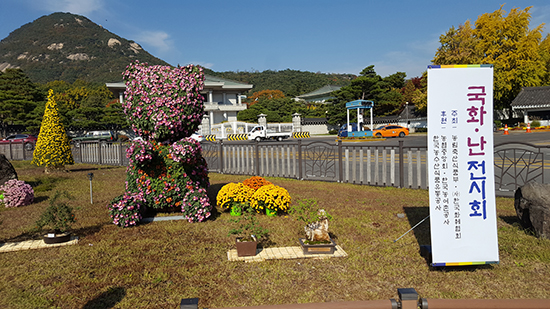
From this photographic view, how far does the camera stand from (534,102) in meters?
36.9

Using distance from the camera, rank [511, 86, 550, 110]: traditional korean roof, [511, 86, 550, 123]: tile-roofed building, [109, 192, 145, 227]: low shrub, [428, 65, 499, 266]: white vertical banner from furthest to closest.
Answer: [511, 86, 550, 123]: tile-roofed building, [511, 86, 550, 110]: traditional korean roof, [109, 192, 145, 227]: low shrub, [428, 65, 499, 266]: white vertical banner

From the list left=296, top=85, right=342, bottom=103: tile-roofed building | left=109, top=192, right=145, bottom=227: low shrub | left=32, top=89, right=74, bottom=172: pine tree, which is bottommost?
left=109, top=192, right=145, bottom=227: low shrub

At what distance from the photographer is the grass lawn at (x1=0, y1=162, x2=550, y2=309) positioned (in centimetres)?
355

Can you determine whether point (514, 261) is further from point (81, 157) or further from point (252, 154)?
point (81, 157)

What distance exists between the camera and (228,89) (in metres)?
53.4

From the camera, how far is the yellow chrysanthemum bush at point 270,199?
667 centimetres

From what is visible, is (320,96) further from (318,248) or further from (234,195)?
(318,248)

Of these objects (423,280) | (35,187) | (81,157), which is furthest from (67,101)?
→ (423,280)

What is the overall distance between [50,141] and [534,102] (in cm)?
4369

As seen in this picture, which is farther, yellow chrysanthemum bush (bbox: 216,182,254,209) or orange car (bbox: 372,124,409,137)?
orange car (bbox: 372,124,409,137)

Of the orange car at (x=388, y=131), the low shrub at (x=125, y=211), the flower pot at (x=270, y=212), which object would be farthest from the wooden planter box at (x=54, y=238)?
the orange car at (x=388, y=131)

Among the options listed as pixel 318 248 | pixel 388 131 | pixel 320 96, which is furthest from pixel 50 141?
pixel 320 96

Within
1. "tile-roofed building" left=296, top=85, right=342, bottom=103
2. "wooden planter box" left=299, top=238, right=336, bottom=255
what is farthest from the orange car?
"tile-roofed building" left=296, top=85, right=342, bottom=103

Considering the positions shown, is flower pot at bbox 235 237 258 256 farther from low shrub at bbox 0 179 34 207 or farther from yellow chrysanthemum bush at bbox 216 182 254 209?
low shrub at bbox 0 179 34 207
